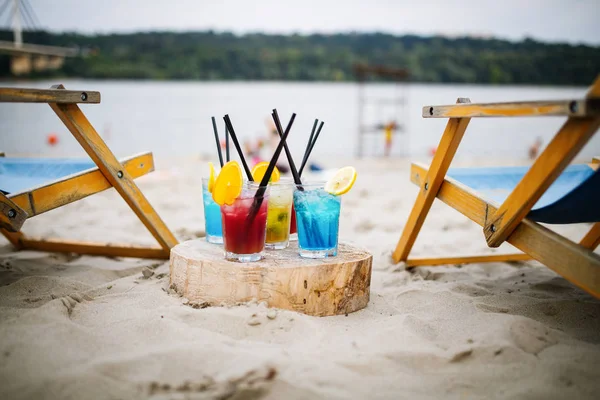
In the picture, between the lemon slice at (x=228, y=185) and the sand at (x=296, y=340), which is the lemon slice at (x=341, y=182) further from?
the sand at (x=296, y=340)

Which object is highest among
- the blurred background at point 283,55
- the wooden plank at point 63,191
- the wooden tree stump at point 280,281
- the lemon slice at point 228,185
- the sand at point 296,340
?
the blurred background at point 283,55

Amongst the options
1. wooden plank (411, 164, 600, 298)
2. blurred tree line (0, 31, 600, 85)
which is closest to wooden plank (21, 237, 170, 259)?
wooden plank (411, 164, 600, 298)

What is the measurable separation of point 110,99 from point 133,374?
40.1 m

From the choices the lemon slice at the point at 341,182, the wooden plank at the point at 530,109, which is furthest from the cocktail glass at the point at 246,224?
the wooden plank at the point at 530,109

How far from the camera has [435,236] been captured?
12.3ft

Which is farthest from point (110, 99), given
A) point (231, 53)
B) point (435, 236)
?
point (435, 236)

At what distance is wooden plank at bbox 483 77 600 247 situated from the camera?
151 centimetres

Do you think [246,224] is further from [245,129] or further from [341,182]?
[245,129]

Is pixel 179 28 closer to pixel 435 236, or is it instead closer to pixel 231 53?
pixel 231 53

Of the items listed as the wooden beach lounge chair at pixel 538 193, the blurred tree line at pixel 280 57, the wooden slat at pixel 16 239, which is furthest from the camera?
the blurred tree line at pixel 280 57

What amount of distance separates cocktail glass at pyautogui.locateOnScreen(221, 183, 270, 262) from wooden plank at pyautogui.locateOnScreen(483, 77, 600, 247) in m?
0.89

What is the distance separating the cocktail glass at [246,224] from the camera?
1.89 meters

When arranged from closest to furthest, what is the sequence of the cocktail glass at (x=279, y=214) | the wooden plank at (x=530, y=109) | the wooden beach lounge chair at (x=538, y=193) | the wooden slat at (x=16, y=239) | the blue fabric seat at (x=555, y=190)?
the wooden plank at (x=530, y=109) < the wooden beach lounge chair at (x=538, y=193) < the blue fabric seat at (x=555, y=190) < the cocktail glass at (x=279, y=214) < the wooden slat at (x=16, y=239)

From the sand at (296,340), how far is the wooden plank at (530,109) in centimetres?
76
